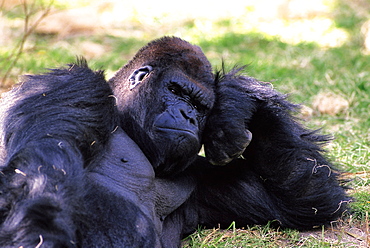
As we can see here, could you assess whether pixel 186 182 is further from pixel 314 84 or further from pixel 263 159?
pixel 314 84

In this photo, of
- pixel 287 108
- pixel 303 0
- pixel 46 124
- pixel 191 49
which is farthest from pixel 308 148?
pixel 303 0

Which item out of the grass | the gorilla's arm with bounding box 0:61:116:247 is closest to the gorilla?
the gorilla's arm with bounding box 0:61:116:247

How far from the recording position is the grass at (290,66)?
3.63 meters

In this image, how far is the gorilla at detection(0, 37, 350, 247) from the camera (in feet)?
8.90

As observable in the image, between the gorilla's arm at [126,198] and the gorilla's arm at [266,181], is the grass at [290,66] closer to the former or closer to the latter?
the gorilla's arm at [266,181]

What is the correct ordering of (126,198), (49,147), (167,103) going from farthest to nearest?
(167,103)
(126,198)
(49,147)

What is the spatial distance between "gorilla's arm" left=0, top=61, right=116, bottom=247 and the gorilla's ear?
0.86 ft

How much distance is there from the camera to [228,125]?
3541mm

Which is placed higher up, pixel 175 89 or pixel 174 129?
pixel 175 89

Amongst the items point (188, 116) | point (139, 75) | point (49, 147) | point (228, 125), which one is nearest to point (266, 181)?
point (228, 125)

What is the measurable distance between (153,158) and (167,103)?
36cm

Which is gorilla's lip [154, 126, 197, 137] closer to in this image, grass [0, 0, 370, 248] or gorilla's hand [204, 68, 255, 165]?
gorilla's hand [204, 68, 255, 165]

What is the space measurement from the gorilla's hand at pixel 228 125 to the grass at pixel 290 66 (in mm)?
505

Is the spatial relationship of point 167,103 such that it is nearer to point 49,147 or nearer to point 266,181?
point 49,147
